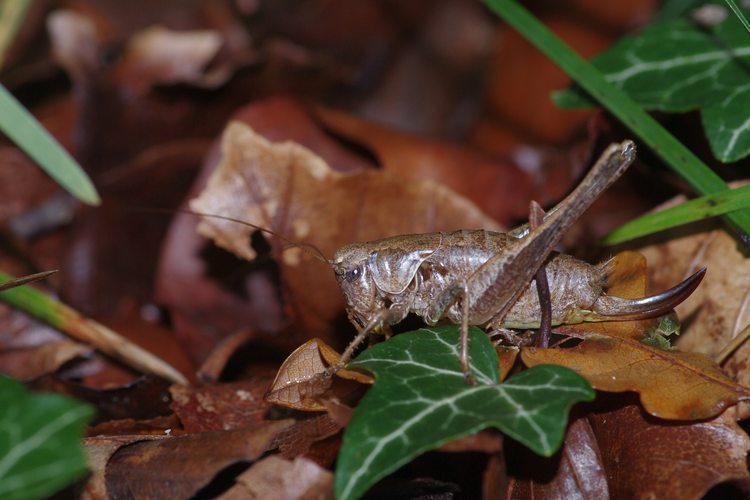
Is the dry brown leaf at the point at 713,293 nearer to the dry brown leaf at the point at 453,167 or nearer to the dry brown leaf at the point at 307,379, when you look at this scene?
the dry brown leaf at the point at 453,167

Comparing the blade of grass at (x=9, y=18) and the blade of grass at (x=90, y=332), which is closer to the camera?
the blade of grass at (x=90, y=332)

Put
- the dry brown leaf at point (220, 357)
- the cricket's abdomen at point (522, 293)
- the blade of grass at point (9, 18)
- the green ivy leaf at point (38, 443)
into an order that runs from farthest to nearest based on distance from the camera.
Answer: the blade of grass at point (9, 18) → the dry brown leaf at point (220, 357) → the cricket's abdomen at point (522, 293) → the green ivy leaf at point (38, 443)

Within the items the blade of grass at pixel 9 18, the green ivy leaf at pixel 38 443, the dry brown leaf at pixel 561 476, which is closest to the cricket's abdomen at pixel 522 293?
the dry brown leaf at pixel 561 476

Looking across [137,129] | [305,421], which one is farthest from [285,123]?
[305,421]

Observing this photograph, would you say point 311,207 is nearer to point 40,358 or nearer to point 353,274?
point 353,274

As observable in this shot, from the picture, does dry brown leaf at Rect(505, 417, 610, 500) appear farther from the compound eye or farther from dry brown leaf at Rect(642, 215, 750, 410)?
the compound eye

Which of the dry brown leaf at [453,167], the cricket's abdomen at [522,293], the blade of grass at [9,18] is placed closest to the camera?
the cricket's abdomen at [522,293]
